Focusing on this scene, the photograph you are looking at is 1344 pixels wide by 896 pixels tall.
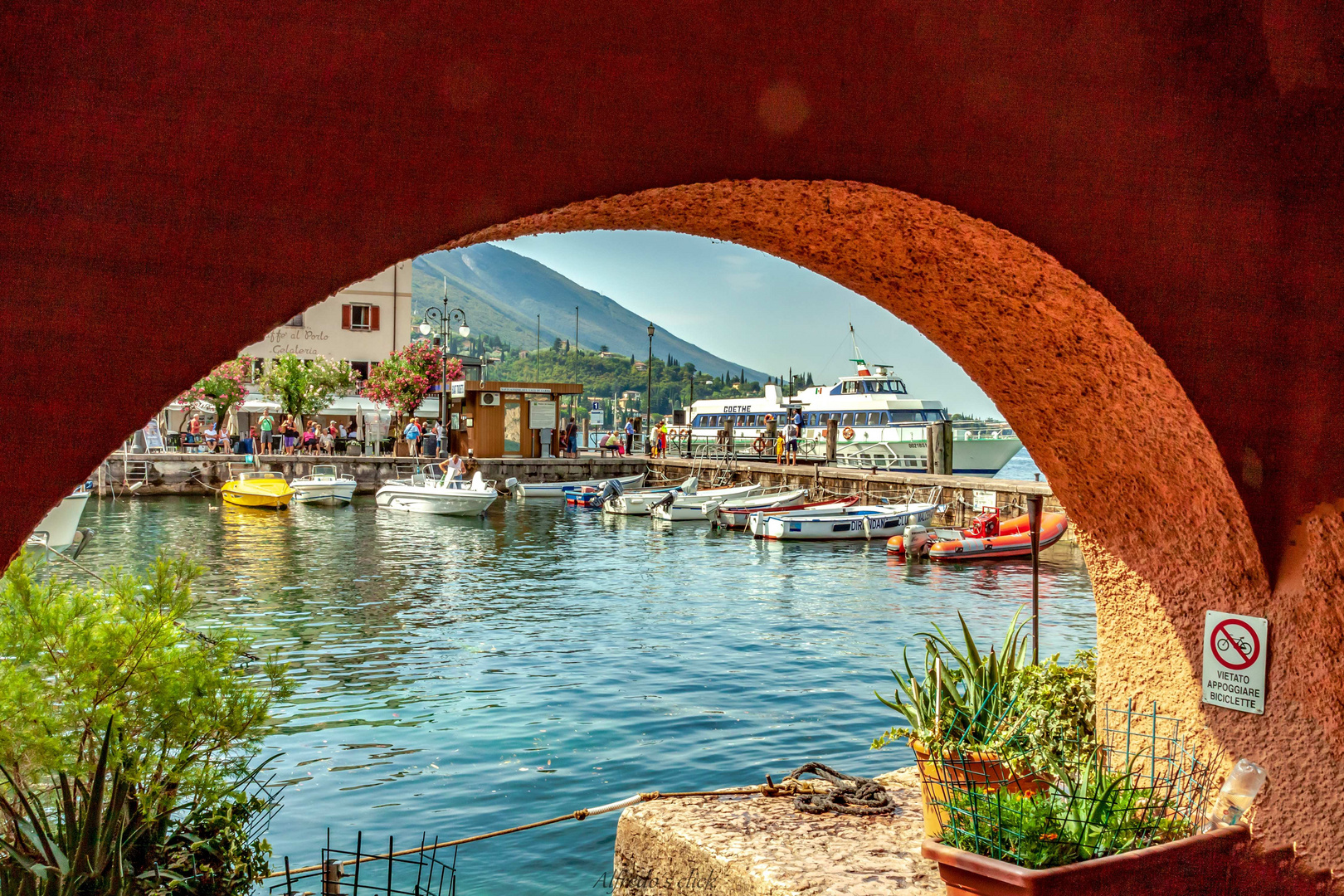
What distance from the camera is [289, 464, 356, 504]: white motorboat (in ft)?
98.7

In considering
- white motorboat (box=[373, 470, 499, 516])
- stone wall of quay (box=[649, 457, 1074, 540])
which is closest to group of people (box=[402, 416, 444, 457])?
white motorboat (box=[373, 470, 499, 516])

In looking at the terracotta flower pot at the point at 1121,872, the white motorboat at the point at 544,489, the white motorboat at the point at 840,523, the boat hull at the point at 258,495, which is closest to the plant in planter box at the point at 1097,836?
the terracotta flower pot at the point at 1121,872

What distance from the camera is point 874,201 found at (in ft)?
9.03

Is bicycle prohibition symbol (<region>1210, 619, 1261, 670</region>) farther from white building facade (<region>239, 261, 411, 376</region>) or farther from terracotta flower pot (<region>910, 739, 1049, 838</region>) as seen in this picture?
white building facade (<region>239, 261, 411, 376</region>)

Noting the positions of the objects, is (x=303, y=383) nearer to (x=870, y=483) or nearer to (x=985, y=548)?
(x=870, y=483)

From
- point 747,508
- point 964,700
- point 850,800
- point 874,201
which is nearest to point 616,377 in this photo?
point 747,508

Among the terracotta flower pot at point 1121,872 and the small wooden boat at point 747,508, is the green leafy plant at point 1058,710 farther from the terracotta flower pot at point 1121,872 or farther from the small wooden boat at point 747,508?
the small wooden boat at point 747,508

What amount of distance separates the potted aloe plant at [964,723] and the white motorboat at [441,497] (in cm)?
2466

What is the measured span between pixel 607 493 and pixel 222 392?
1577 cm

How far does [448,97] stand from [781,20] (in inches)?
34.4

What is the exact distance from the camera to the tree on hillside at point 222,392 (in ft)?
120

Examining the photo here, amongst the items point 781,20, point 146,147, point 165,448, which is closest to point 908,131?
point 781,20

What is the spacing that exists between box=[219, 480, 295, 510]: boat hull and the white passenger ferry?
60.9ft

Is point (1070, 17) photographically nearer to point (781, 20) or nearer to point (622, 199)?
point (781, 20)
